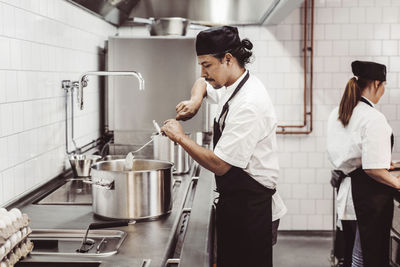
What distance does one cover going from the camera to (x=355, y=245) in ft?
11.0

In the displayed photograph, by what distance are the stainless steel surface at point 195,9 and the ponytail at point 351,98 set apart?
0.69 m

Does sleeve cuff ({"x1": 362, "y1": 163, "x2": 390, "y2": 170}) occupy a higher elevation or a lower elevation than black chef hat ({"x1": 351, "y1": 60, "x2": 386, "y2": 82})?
lower

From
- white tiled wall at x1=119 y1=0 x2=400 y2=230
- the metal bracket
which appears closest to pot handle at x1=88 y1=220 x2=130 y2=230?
the metal bracket

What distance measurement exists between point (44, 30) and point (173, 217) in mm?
1269

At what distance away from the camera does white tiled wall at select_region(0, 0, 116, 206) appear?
207 cm

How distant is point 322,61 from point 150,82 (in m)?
1.90

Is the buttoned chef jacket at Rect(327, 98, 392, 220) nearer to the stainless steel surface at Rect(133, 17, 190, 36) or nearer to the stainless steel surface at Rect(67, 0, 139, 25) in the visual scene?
the stainless steel surface at Rect(133, 17, 190, 36)

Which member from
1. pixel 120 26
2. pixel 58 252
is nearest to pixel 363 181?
pixel 58 252

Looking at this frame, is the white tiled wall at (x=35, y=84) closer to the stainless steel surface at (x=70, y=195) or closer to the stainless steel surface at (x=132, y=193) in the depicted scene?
the stainless steel surface at (x=70, y=195)

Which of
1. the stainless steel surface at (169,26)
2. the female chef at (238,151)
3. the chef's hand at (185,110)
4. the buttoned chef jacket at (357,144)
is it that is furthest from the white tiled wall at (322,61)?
the female chef at (238,151)

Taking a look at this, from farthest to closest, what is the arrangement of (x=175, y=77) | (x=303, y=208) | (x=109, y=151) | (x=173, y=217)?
(x=303, y=208) → (x=175, y=77) → (x=109, y=151) → (x=173, y=217)

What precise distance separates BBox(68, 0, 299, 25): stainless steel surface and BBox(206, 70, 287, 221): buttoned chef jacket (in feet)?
5.01

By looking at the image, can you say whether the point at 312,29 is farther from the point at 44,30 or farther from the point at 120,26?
the point at 44,30

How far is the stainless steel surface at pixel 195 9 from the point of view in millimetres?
3488
